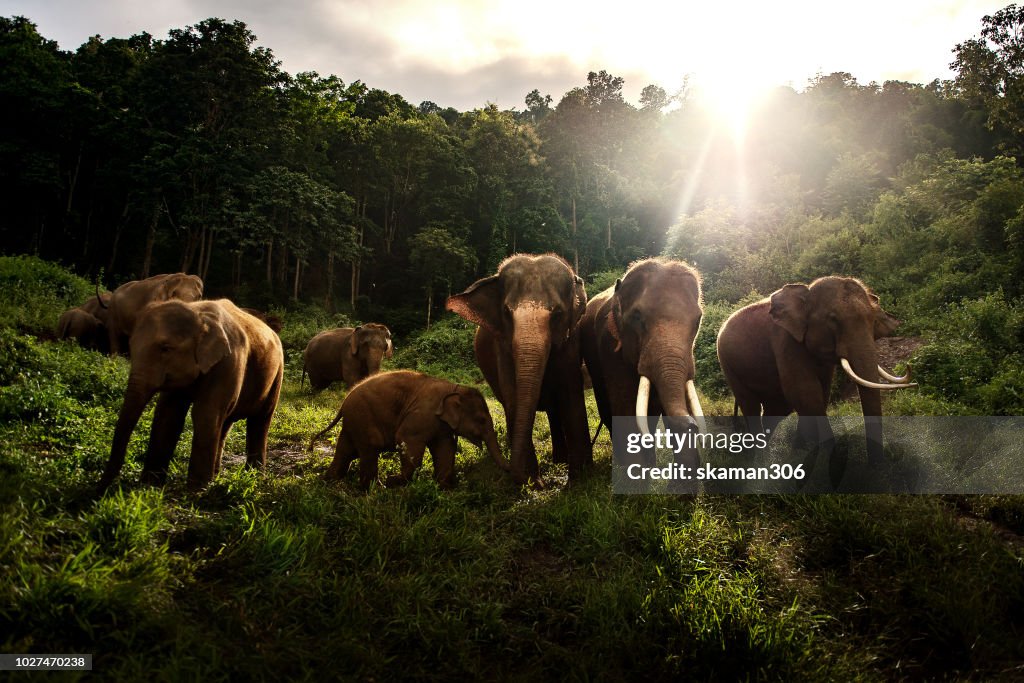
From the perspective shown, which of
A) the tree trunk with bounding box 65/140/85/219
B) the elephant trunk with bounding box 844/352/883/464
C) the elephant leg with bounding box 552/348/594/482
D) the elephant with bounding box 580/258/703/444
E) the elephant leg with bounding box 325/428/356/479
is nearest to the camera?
the elephant with bounding box 580/258/703/444

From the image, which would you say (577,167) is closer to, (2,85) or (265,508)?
(2,85)

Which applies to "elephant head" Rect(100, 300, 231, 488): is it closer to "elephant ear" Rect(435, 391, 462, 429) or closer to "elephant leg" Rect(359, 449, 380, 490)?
"elephant leg" Rect(359, 449, 380, 490)

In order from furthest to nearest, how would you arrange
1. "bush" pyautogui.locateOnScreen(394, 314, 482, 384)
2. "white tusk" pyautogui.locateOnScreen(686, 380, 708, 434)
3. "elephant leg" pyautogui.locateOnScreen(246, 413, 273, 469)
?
"bush" pyautogui.locateOnScreen(394, 314, 482, 384) → "elephant leg" pyautogui.locateOnScreen(246, 413, 273, 469) → "white tusk" pyautogui.locateOnScreen(686, 380, 708, 434)

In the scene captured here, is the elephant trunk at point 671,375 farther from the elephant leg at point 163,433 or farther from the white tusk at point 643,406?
the elephant leg at point 163,433

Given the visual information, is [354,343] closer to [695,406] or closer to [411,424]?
[411,424]

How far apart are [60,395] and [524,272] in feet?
21.9

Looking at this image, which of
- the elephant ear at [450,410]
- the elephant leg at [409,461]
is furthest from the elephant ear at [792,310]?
the elephant leg at [409,461]

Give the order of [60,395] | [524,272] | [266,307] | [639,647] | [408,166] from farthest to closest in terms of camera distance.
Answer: [408,166], [266,307], [60,395], [524,272], [639,647]

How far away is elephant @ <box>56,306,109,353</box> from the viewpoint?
48.6 feet

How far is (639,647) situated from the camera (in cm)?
320

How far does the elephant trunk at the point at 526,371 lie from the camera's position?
5551 mm

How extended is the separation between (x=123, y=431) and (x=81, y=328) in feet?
44.9

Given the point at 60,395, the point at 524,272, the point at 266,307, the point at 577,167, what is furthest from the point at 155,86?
the point at 524,272

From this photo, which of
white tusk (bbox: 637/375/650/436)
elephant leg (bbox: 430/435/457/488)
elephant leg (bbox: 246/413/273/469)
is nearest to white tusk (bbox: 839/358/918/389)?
white tusk (bbox: 637/375/650/436)
